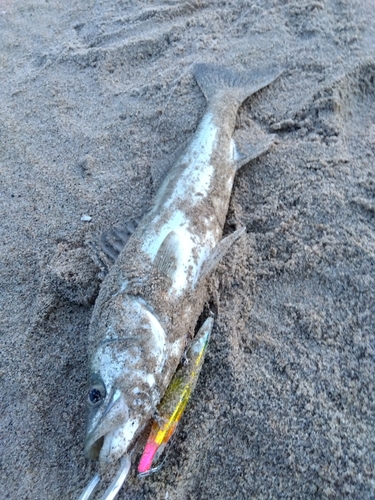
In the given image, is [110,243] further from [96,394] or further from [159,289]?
[96,394]

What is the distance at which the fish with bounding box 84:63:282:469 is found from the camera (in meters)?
2.38

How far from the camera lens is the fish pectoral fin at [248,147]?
365 cm

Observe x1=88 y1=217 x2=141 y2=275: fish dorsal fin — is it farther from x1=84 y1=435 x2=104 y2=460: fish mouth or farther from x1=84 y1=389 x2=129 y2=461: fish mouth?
x1=84 y1=435 x2=104 y2=460: fish mouth

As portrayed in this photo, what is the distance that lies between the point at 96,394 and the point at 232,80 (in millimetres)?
3247

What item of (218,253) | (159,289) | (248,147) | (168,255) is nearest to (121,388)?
(159,289)

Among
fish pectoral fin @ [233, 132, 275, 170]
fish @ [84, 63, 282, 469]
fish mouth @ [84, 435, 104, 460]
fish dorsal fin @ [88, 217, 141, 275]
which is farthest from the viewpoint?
fish pectoral fin @ [233, 132, 275, 170]

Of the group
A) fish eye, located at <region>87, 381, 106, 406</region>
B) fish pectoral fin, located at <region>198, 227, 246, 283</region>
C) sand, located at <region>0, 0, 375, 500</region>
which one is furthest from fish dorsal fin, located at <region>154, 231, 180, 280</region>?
fish eye, located at <region>87, 381, 106, 406</region>

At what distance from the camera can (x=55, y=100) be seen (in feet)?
15.1

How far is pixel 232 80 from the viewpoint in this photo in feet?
13.9

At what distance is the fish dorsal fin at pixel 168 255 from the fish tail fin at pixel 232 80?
1.76 m

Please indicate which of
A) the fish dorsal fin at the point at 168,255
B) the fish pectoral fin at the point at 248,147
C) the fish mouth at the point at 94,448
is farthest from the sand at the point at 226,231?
the fish dorsal fin at the point at 168,255

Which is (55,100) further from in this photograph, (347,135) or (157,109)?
(347,135)

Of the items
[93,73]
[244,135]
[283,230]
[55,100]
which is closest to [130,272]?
[283,230]

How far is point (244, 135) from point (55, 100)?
214cm
